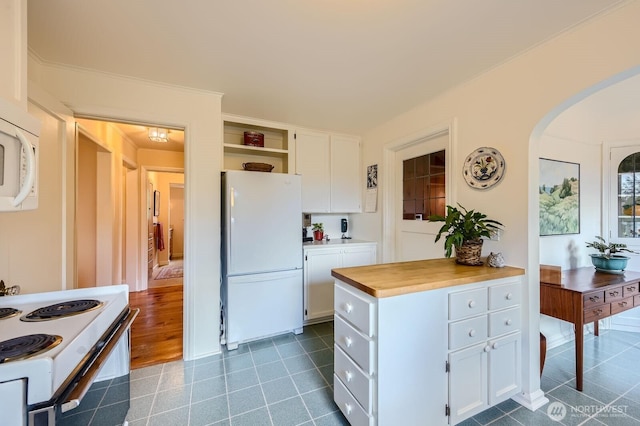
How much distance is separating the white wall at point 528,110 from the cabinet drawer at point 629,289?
3.52 ft

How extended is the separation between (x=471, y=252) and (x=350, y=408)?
1.27 meters

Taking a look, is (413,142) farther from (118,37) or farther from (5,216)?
(5,216)

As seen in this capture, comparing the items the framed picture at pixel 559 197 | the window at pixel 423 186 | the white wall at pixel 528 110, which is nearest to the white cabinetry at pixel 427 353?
the white wall at pixel 528 110

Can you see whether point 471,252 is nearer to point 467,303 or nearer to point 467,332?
point 467,303

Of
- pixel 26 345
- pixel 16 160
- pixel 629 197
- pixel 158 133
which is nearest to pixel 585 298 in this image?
pixel 629 197

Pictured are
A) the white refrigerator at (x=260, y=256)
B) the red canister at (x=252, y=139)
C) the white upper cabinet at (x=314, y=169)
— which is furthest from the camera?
the white upper cabinet at (x=314, y=169)

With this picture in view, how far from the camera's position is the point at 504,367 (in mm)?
1607

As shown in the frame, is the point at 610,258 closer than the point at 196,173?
A: No

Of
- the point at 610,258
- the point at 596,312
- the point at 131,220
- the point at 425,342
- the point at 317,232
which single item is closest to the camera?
the point at 425,342

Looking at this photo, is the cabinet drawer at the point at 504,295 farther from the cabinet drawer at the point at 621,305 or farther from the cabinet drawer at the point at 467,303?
the cabinet drawer at the point at 621,305

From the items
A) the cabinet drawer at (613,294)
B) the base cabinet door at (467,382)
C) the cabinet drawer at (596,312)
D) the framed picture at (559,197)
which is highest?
the framed picture at (559,197)

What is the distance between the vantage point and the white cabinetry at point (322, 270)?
2.81 metres

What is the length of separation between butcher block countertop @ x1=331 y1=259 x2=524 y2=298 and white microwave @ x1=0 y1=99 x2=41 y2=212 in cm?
142

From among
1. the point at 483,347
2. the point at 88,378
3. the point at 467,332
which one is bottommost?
the point at 483,347
